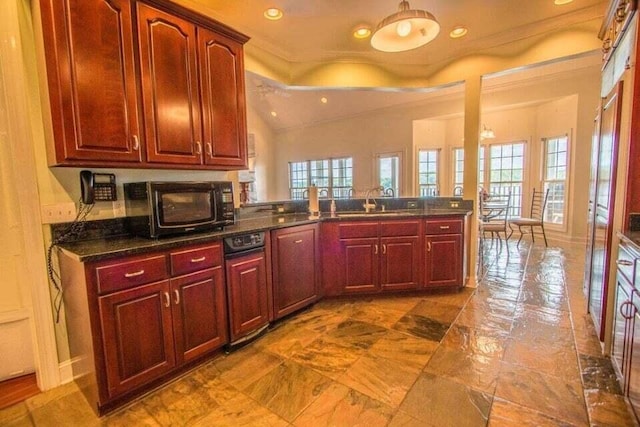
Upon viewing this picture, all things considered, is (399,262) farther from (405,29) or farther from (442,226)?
(405,29)

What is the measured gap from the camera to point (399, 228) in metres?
3.05

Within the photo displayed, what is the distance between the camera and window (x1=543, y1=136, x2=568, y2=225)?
5.62 metres

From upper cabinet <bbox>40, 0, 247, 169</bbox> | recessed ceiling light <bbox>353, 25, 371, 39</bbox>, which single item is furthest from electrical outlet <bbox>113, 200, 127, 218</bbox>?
recessed ceiling light <bbox>353, 25, 371, 39</bbox>

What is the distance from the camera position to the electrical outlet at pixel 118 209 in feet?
6.73

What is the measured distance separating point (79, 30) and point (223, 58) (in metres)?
0.87

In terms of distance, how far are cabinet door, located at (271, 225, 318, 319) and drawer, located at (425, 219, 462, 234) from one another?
1173mm

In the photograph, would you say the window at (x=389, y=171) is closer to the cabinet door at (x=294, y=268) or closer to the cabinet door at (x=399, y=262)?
the cabinet door at (x=399, y=262)

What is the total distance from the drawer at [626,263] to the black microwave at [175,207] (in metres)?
2.35

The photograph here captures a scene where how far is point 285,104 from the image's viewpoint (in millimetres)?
8000

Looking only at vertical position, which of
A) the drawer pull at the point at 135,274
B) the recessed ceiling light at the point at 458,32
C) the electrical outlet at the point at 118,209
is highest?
the recessed ceiling light at the point at 458,32

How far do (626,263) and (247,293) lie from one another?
223 cm

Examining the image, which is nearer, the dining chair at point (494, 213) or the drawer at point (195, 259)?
the drawer at point (195, 259)

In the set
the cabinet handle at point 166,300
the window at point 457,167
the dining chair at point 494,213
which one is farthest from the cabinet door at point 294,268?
the window at point 457,167

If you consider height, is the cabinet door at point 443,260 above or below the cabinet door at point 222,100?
below
